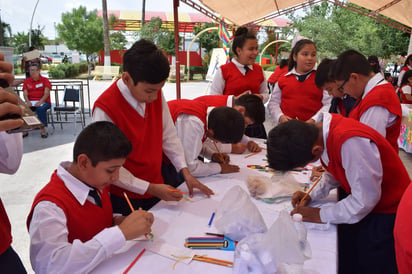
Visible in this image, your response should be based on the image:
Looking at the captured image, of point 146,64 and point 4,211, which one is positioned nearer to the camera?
point 4,211

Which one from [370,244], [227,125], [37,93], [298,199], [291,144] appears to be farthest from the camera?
[37,93]

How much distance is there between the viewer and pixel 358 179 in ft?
3.85

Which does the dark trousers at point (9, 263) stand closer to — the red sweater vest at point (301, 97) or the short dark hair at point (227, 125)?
the short dark hair at point (227, 125)

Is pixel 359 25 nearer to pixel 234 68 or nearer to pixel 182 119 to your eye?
pixel 234 68

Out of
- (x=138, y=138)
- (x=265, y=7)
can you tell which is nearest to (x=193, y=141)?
(x=138, y=138)

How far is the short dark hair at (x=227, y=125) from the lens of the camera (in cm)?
171

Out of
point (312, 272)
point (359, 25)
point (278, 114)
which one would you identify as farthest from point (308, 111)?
point (359, 25)

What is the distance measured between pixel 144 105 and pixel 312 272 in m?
1.03

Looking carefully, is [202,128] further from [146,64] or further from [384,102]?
[384,102]

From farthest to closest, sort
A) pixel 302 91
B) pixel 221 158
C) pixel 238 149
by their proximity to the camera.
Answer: pixel 302 91 → pixel 238 149 → pixel 221 158

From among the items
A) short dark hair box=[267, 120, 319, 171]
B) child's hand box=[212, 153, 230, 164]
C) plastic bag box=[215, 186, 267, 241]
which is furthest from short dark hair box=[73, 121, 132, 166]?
child's hand box=[212, 153, 230, 164]

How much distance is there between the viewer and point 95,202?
1171mm

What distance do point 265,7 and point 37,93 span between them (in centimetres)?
548

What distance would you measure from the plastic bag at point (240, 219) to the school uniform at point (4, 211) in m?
0.67
